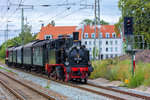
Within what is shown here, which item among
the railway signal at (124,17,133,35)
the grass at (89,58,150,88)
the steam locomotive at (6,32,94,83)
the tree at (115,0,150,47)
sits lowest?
the grass at (89,58,150,88)

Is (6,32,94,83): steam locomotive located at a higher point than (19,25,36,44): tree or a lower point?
lower

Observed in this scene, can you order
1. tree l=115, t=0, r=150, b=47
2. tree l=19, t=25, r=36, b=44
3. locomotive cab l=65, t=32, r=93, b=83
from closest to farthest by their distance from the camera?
locomotive cab l=65, t=32, r=93, b=83
tree l=115, t=0, r=150, b=47
tree l=19, t=25, r=36, b=44

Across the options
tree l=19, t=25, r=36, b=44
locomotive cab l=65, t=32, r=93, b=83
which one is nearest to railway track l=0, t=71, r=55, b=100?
locomotive cab l=65, t=32, r=93, b=83

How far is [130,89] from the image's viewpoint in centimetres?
1540

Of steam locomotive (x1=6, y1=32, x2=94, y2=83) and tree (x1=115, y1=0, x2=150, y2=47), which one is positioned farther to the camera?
tree (x1=115, y1=0, x2=150, y2=47)

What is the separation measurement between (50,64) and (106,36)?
67006 millimetres

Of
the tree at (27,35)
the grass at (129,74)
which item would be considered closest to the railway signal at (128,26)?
the grass at (129,74)

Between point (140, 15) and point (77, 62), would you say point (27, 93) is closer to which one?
point (77, 62)

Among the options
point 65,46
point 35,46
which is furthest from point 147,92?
point 35,46

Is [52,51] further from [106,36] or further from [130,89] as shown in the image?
[106,36]

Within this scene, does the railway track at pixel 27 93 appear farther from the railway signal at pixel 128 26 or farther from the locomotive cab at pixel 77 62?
the railway signal at pixel 128 26

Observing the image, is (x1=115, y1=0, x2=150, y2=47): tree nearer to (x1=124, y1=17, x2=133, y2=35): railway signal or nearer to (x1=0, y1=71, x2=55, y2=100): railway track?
(x1=124, y1=17, x2=133, y2=35): railway signal

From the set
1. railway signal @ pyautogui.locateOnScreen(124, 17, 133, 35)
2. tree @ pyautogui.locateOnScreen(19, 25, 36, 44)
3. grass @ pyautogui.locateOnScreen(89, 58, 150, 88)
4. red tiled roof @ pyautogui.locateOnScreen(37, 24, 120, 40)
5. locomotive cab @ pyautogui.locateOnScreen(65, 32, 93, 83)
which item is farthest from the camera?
red tiled roof @ pyautogui.locateOnScreen(37, 24, 120, 40)

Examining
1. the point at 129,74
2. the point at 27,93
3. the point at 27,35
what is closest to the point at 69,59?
the point at 129,74
